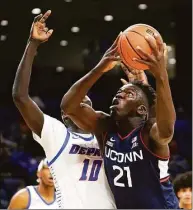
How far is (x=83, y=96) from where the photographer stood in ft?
9.48

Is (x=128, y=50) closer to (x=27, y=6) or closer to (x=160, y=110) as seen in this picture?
(x=160, y=110)

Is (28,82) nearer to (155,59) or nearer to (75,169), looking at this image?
(75,169)

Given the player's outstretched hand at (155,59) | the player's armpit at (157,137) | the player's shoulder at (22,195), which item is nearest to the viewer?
the player's outstretched hand at (155,59)

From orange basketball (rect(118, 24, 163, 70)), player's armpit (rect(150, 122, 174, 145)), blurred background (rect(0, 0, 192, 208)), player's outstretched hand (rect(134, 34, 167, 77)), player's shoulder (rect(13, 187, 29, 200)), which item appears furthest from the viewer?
blurred background (rect(0, 0, 192, 208))

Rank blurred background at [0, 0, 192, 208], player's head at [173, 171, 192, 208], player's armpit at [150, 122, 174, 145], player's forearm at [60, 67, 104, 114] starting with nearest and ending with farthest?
player's armpit at [150, 122, 174, 145], player's forearm at [60, 67, 104, 114], player's head at [173, 171, 192, 208], blurred background at [0, 0, 192, 208]

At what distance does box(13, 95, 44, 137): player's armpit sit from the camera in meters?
2.91

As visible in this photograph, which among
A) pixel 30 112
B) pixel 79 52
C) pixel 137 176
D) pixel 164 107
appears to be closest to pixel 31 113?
pixel 30 112

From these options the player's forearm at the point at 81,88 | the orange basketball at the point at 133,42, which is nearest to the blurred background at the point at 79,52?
the player's forearm at the point at 81,88

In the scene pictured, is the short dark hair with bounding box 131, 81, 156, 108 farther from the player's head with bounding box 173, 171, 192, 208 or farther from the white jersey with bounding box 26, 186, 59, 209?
the white jersey with bounding box 26, 186, 59, 209

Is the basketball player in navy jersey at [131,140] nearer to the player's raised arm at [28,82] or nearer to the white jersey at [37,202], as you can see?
the player's raised arm at [28,82]

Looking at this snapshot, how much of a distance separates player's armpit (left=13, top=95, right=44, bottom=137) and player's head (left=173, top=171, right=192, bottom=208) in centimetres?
184

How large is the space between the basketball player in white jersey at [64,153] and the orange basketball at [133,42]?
449 mm

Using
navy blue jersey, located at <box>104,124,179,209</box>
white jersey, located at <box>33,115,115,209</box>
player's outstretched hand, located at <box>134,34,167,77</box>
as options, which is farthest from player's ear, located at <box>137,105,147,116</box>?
player's outstretched hand, located at <box>134,34,167,77</box>

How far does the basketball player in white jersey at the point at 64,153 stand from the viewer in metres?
2.93
